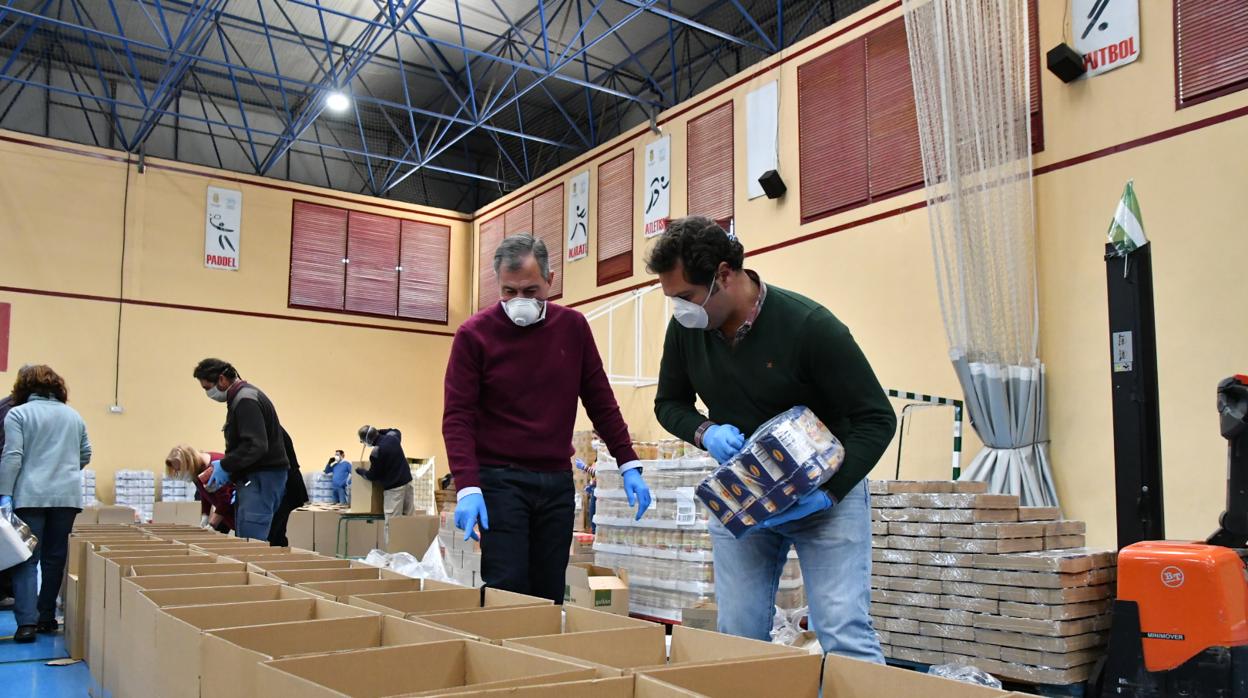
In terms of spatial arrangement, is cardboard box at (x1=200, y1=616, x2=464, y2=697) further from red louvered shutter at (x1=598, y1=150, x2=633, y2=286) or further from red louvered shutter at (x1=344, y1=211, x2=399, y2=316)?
red louvered shutter at (x1=344, y1=211, x2=399, y2=316)

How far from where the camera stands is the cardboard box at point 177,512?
10.6m

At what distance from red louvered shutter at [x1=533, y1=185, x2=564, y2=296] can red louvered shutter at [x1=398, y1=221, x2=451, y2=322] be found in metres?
2.56

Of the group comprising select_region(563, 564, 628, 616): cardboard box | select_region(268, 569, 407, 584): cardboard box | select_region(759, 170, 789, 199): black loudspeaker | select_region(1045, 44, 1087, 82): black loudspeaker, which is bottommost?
select_region(563, 564, 628, 616): cardboard box

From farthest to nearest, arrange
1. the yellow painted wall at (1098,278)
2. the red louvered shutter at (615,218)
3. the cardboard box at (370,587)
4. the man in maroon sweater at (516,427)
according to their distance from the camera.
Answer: the red louvered shutter at (615,218), the yellow painted wall at (1098,278), the man in maroon sweater at (516,427), the cardboard box at (370,587)

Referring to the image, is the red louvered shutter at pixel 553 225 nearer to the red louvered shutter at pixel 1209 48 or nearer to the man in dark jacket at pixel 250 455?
the man in dark jacket at pixel 250 455

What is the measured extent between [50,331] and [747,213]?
9.86 m

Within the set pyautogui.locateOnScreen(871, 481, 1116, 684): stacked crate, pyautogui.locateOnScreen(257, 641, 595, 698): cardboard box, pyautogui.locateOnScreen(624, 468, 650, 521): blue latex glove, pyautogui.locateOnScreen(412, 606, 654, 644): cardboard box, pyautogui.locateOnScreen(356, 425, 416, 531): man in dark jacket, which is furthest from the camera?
pyautogui.locateOnScreen(356, 425, 416, 531): man in dark jacket

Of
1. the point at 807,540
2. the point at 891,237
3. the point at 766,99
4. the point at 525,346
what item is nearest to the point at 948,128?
the point at 891,237

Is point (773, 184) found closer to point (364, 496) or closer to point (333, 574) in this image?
point (364, 496)

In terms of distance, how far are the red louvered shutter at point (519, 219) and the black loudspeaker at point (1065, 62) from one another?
8803 mm

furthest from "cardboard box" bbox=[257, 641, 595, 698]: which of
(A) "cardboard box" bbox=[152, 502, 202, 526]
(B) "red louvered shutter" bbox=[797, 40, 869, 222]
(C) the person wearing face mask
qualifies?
(C) the person wearing face mask

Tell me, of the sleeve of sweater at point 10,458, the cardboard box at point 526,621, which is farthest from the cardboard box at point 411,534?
the cardboard box at point 526,621

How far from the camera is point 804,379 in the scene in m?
2.60

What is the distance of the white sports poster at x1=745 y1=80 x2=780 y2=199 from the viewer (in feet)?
33.6
